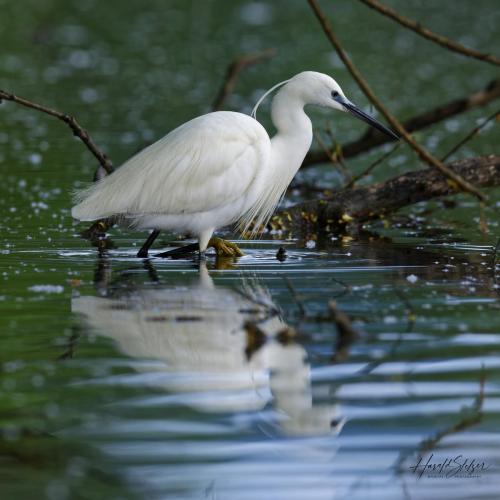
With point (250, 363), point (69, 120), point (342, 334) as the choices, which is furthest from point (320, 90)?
point (250, 363)

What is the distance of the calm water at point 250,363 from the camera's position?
445cm

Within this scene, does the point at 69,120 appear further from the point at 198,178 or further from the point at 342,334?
the point at 342,334

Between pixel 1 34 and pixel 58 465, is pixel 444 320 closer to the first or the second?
pixel 58 465

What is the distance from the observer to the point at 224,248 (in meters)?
9.17

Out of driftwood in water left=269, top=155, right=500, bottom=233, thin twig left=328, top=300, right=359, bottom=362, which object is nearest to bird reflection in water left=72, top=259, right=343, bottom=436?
thin twig left=328, top=300, right=359, bottom=362

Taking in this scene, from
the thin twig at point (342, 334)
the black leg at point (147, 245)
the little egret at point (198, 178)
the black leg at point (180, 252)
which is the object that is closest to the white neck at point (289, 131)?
the little egret at point (198, 178)

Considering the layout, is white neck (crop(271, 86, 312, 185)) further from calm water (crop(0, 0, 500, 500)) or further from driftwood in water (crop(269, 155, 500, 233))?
driftwood in water (crop(269, 155, 500, 233))

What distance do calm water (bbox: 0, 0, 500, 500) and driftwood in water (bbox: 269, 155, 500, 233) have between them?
0.95 ft

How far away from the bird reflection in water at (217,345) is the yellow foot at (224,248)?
128 centimetres

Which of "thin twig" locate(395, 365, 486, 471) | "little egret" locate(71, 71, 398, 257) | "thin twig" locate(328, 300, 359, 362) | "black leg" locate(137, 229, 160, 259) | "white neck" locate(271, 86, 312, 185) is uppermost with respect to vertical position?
"white neck" locate(271, 86, 312, 185)

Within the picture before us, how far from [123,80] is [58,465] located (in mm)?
18292

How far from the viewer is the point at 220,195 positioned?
8.73 m

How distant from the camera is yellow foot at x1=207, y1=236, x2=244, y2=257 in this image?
9172 millimetres

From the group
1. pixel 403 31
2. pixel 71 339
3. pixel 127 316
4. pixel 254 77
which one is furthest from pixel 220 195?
pixel 403 31
